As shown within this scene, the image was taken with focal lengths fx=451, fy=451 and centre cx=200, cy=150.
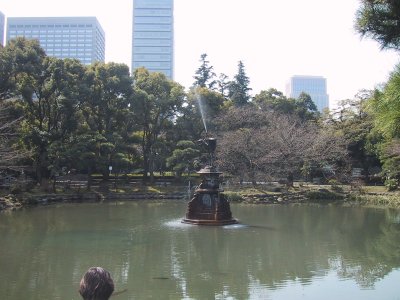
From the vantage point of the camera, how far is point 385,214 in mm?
20422

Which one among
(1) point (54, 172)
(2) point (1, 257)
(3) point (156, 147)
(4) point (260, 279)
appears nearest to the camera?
(4) point (260, 279)

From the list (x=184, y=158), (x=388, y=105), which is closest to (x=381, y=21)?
(x=388, y=105)

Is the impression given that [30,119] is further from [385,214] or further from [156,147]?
[385,214]

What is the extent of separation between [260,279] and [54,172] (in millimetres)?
21225

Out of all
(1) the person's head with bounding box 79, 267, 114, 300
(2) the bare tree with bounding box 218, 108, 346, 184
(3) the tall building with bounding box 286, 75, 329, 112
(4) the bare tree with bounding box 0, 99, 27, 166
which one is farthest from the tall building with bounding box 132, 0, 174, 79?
(1) the person's head with bounding box 79, 267, 114, 300

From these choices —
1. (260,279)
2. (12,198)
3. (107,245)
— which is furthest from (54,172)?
(260,279)

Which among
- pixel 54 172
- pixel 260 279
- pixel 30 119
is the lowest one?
pixel 260 279

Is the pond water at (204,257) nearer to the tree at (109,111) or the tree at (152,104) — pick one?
the tree at (109,111)

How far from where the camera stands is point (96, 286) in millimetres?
2537

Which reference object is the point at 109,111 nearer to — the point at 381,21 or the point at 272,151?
the point at 272,151

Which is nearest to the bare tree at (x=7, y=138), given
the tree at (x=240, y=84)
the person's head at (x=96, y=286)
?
the person's head at (x=96, y=286)

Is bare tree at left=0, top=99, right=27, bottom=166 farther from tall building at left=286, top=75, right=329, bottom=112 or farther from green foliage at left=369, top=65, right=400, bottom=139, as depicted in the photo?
tall building at left=286, top=75, right=329, bottom=112

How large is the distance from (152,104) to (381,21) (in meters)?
27.7

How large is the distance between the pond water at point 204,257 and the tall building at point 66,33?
4154 inches
